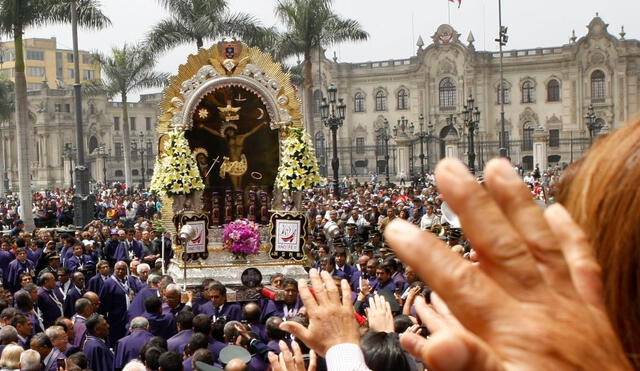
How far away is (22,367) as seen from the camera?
6.87 metres

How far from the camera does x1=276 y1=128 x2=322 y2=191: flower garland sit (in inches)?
653

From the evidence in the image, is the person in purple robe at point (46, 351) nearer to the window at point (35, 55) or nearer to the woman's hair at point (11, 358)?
the woman's hair at point (11, 358)

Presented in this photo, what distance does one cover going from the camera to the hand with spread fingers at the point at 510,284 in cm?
105

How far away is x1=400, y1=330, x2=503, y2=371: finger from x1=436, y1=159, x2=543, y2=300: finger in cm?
9

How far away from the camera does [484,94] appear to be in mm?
70938

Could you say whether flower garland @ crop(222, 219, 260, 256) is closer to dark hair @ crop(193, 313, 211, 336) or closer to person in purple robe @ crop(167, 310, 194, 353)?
person in purple robe @ crop(167, 310, 194, 353)

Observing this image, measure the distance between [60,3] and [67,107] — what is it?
60.9 meters

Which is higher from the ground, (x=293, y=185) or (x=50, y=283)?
(x=293, y=185)

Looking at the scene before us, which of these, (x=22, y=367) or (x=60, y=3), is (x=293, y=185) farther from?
(x=60, y=3)

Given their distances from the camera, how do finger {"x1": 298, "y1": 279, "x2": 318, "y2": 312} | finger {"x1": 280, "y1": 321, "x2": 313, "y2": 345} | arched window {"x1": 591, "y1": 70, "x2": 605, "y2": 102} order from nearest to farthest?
finger {"x1": 298, "y1": 279, "x2": 318, "y2": 312} → finger {"x1": 280, "y1": 321, "x2": 313, "y2": 345} → arched window {"x1": 591, "y1": 70, "x2": 605, "y2": 102}

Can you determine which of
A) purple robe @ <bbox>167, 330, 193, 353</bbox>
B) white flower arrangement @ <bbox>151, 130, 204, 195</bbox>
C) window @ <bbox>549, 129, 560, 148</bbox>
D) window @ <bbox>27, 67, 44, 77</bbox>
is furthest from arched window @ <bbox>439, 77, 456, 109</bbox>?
purple robe @ <bbox>167, 330, 193, 353</bbox>

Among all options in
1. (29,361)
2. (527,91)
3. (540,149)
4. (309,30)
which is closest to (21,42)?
(309,30)

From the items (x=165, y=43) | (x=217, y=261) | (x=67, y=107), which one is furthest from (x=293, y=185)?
(x=67, y=107)

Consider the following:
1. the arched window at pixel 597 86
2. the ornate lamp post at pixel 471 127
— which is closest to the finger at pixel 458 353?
the ornate lamp post at pixel 471 127
